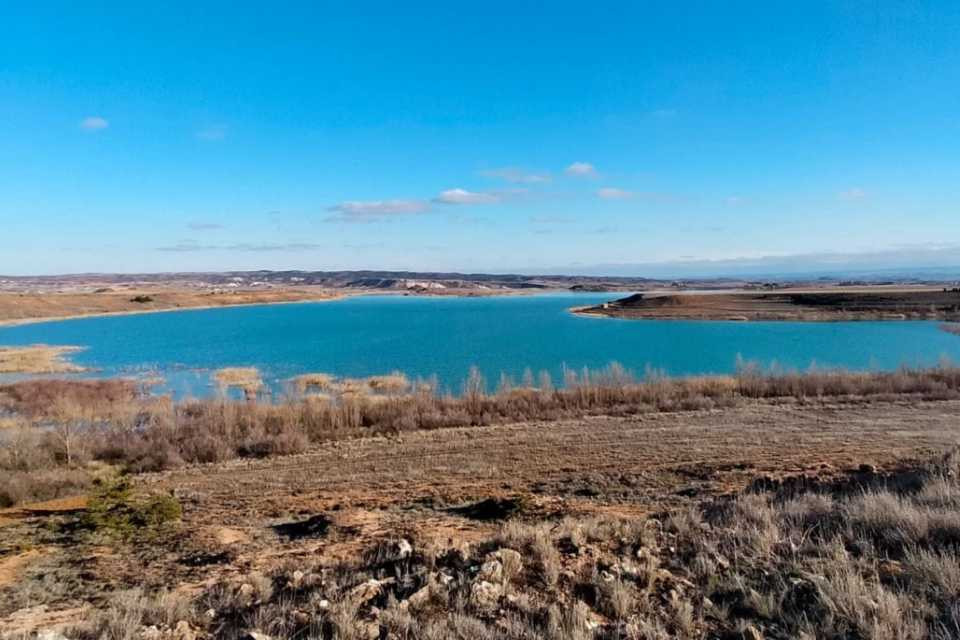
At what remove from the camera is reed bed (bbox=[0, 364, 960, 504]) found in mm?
14883

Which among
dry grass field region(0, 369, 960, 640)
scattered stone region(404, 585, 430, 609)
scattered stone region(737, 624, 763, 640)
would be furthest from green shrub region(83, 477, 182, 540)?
scattered stone region(737, 624, 763, 640)

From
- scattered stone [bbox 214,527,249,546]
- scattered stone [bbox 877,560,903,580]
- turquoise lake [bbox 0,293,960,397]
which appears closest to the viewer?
scattered stone [bbox 877,560,903,580]

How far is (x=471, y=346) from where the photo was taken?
4384cm

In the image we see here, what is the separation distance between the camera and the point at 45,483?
1189 cm

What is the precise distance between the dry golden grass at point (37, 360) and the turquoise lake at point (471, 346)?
1.47 meters

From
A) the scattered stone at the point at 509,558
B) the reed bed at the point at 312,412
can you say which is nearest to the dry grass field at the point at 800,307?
the reed bed at the point at 312,412

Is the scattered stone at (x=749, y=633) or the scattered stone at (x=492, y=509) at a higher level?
the scattered stone at (x=749, y=633)

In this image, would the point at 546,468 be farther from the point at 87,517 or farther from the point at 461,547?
the point at 87,517

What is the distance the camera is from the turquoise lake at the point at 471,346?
1352 inches

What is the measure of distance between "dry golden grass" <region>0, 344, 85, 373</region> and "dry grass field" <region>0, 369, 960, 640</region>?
25431 millimetres

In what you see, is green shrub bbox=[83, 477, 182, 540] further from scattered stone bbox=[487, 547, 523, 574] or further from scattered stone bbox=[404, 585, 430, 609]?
scattered stone bbox=[487, 547, 523, 574]

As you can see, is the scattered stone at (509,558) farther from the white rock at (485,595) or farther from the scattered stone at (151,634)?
the scattered stone at (151,634)

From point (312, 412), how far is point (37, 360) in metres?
34.3

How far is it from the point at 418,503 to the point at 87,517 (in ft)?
17.7
